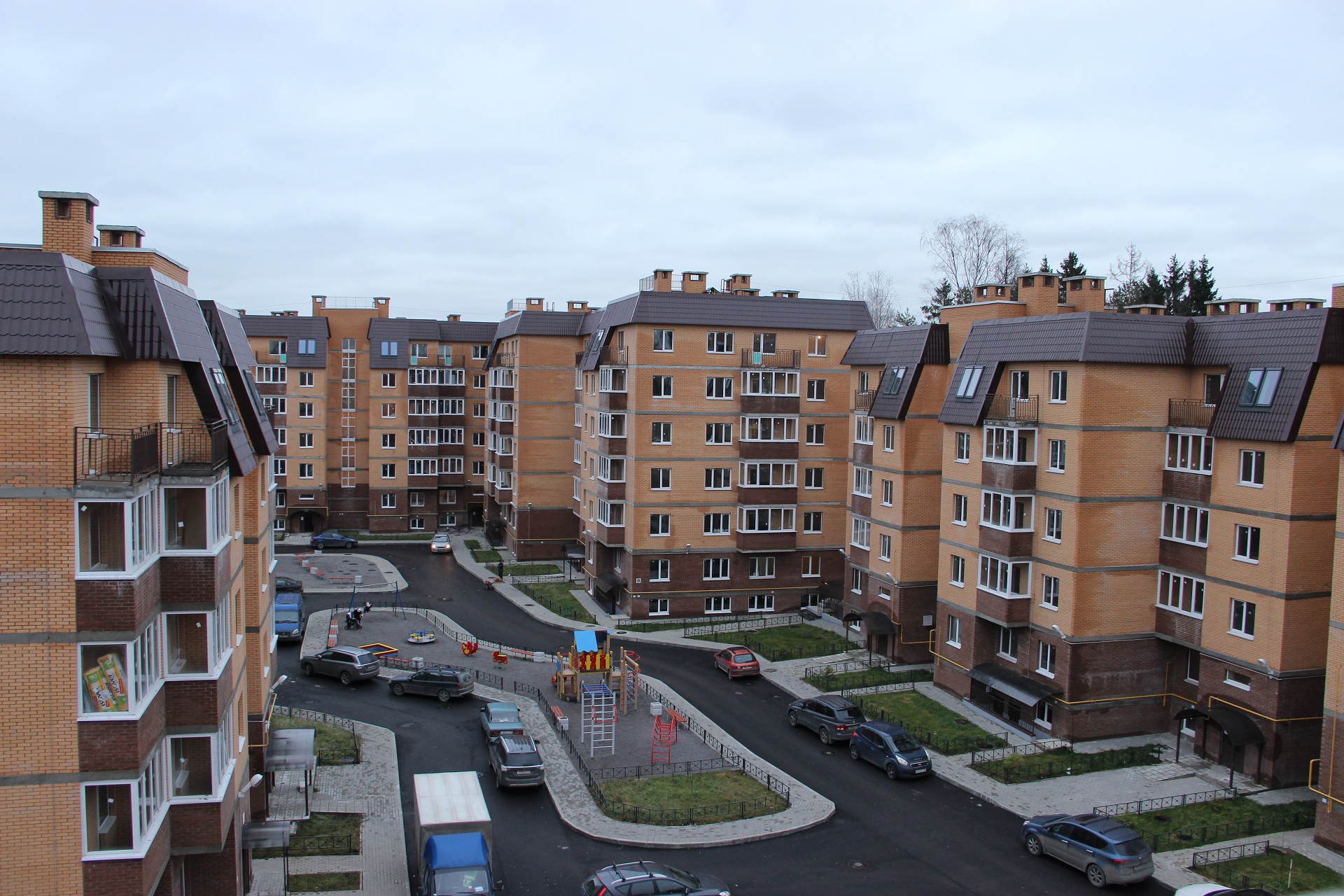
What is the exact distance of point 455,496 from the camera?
266ft

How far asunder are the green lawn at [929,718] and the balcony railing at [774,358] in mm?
20201

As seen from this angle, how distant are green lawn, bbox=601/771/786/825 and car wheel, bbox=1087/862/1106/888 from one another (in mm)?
8741

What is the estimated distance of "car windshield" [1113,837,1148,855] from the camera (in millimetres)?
24047

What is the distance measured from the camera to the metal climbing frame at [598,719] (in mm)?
33594

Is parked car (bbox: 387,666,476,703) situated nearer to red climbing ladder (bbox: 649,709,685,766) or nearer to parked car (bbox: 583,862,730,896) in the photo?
red climbing ladder (bbox: 649,709,685,766)

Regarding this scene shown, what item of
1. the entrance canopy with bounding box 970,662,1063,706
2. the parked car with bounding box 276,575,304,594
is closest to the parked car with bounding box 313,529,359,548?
the parked car with bounding box 276,575,304,594

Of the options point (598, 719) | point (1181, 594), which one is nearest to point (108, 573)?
point (598, 719)

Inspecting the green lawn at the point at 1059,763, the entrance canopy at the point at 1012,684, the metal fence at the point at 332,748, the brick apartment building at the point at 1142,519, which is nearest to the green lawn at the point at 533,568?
the metal fence at the point at 332,748

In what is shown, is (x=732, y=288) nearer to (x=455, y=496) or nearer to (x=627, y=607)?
(x=627, y=607)

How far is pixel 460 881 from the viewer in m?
21.8

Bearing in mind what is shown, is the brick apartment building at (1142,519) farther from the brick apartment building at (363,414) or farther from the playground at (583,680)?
the brick apartment building at (363,414)

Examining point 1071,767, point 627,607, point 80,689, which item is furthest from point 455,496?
point 80,689

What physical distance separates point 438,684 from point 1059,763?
24.3 meters

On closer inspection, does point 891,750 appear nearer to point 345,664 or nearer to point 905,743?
point 905,743
